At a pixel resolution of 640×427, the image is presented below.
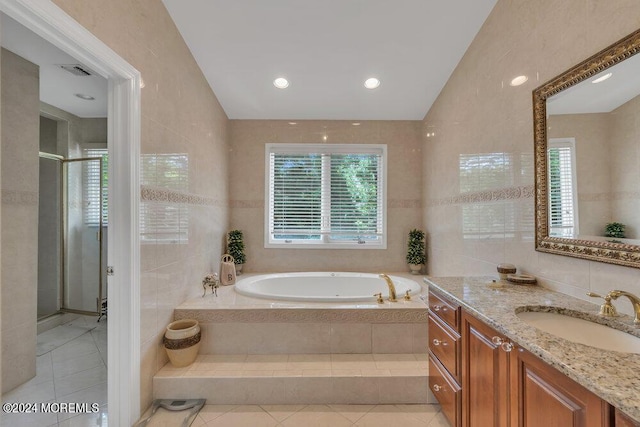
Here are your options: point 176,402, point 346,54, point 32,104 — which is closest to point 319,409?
point 176,402

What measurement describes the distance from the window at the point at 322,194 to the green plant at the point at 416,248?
36cm

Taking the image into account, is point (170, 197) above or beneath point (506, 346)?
above

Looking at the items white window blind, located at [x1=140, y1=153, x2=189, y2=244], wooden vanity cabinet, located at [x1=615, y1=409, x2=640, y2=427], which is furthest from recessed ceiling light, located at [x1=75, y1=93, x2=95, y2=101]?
wooden vanity cabinet, located at [x1=615, y1=409, x2=640, y2=427]

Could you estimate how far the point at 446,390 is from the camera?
4.70 feet

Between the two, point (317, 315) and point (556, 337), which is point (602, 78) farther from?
point (317, 315)

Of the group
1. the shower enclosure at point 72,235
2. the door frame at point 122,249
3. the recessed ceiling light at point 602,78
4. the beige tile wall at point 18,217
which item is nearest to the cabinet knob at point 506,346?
the recessed ceiling light at point 602,78

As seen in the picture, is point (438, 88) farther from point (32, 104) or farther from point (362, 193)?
point (32, 104)

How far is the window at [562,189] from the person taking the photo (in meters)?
1.26

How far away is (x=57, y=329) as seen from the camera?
271cm

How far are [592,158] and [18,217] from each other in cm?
332

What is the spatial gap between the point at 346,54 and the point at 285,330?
2335 mm

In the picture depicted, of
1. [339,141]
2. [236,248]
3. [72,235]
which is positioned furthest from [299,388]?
[72,235]

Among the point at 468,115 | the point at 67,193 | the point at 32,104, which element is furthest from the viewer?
the point at 67,193

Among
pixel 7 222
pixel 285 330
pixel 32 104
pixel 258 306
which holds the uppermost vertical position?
pixel 32 104
